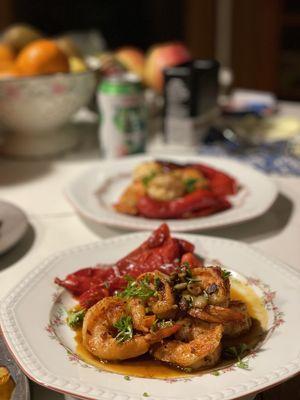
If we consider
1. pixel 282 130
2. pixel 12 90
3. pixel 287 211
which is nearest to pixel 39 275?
pixel 287 211

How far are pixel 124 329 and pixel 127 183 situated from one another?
0.69 meters

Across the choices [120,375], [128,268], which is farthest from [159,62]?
[120,375]

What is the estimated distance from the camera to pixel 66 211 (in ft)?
4.56

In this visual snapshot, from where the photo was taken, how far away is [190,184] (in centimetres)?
136

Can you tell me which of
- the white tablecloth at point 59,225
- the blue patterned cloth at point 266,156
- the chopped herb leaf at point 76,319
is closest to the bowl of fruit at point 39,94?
the white tablecloth at point 59,225

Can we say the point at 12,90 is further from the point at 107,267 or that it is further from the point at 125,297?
the point at 125,297

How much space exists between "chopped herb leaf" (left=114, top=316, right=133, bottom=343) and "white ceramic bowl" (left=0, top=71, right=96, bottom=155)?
2.95 feet

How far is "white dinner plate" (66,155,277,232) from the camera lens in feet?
3.99

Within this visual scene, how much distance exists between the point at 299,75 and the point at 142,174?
2.51 meters

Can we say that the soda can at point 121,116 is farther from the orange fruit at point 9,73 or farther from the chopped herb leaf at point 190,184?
the chopped herb leaf at point 190,184

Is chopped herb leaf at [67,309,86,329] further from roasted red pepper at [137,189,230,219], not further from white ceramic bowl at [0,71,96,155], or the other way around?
white ceramic bowl at [0,71,96,155]

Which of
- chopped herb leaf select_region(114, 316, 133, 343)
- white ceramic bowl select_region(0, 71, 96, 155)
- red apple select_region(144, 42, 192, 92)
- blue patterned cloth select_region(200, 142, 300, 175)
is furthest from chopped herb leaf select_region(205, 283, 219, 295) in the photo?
red apple select_region(144, 42, 192, 92)

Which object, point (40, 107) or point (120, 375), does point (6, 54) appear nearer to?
point (40, 107)

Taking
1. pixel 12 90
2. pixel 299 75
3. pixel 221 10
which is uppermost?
pixel 12 90
